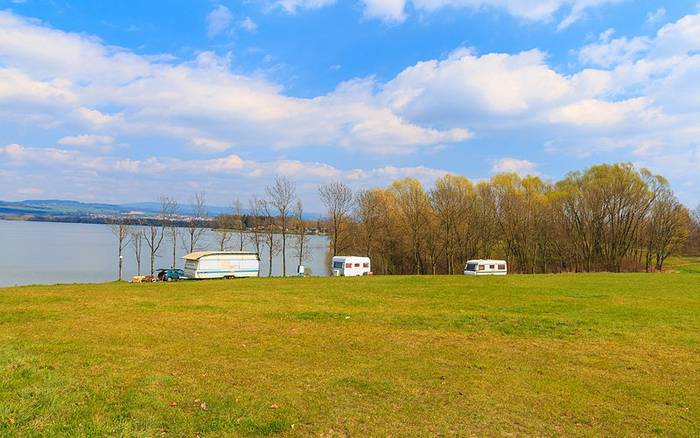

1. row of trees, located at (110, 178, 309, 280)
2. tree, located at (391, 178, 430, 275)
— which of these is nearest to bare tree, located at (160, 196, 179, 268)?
row of trees, located at (110, 178, 309, 280)

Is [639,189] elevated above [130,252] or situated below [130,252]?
above

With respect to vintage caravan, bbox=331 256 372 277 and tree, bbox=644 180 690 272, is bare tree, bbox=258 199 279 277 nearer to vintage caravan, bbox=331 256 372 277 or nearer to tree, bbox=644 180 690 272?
vintage caravan, bbox=331 256 372 277

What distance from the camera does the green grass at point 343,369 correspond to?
655 centimetres

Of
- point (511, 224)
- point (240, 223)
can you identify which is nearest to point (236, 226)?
point (240, 223)

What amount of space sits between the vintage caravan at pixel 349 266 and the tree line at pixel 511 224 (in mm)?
10285

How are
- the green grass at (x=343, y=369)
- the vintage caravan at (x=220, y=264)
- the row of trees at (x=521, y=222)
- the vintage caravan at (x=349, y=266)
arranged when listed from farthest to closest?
the row of trees at (x=521, y=222), the vintage caravan at (x=349, y=266), the vintage caravan at (x=220, y=264), the green grass at (x=343, y=369)

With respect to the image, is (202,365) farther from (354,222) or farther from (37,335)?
(354,222)

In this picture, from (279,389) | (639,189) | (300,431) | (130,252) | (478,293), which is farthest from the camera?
(130,252)

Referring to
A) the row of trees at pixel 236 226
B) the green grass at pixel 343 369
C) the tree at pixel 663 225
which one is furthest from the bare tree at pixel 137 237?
the tree at pixel 663 225

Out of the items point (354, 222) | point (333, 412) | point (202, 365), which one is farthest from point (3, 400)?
point (354, 222)

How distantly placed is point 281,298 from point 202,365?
10581 millimetres

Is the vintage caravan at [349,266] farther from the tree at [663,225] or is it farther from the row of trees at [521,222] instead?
the tree at [663,225]

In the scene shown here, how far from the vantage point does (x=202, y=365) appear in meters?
9.21

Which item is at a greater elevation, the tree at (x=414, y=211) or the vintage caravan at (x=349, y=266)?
the tree at (x=414, y=211)
